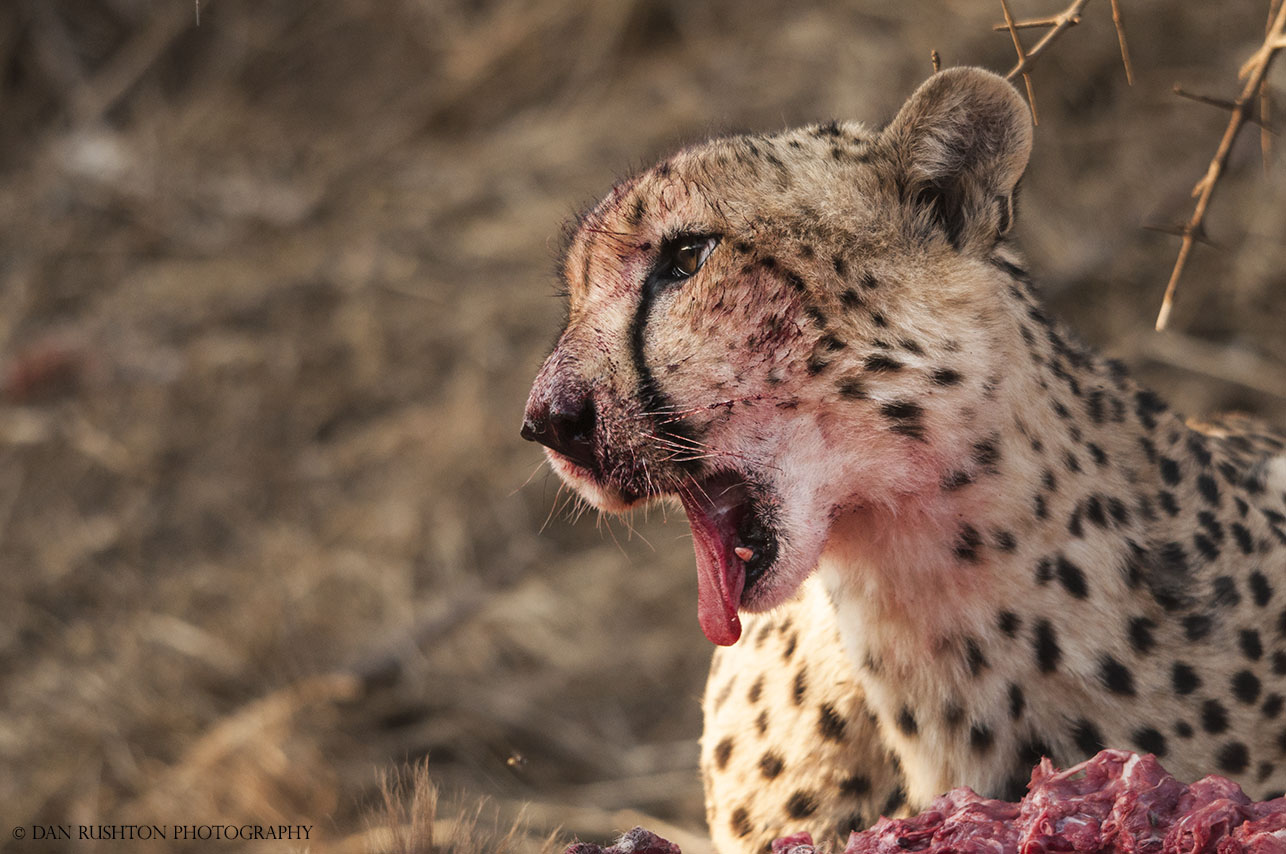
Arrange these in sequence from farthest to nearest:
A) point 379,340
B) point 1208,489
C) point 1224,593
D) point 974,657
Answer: point 379,340, point 1208,489, point 1224,593, point 974,657

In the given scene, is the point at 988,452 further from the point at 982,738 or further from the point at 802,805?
the point at 802,805

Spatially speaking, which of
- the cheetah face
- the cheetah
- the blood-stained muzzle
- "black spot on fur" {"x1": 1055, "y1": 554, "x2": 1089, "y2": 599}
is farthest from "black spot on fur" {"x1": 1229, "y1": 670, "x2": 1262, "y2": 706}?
the blood-stained muzzle

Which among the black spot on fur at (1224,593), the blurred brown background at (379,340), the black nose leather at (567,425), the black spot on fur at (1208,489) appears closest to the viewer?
the black nose leather at (567,425)

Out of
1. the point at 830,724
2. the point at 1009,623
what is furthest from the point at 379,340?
the point at 1009,623

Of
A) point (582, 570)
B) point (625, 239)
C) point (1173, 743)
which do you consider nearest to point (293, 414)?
point (582, 570)

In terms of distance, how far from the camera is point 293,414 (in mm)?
4754

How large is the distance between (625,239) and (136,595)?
2.89 m

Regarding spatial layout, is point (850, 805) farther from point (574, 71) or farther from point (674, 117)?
point (574, 71)

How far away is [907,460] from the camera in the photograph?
4.97 ft

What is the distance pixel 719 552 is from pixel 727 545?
16mm

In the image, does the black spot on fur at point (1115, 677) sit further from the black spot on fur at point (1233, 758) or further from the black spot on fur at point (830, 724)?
the black spot on fur at point (830, 724)

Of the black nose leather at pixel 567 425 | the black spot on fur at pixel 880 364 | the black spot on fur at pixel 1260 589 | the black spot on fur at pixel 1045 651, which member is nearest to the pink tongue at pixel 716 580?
the black nose leather at pixel 567 425

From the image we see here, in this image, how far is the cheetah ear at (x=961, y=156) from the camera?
1.55 metres

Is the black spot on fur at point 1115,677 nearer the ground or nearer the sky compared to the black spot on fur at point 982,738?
nearer the sky
